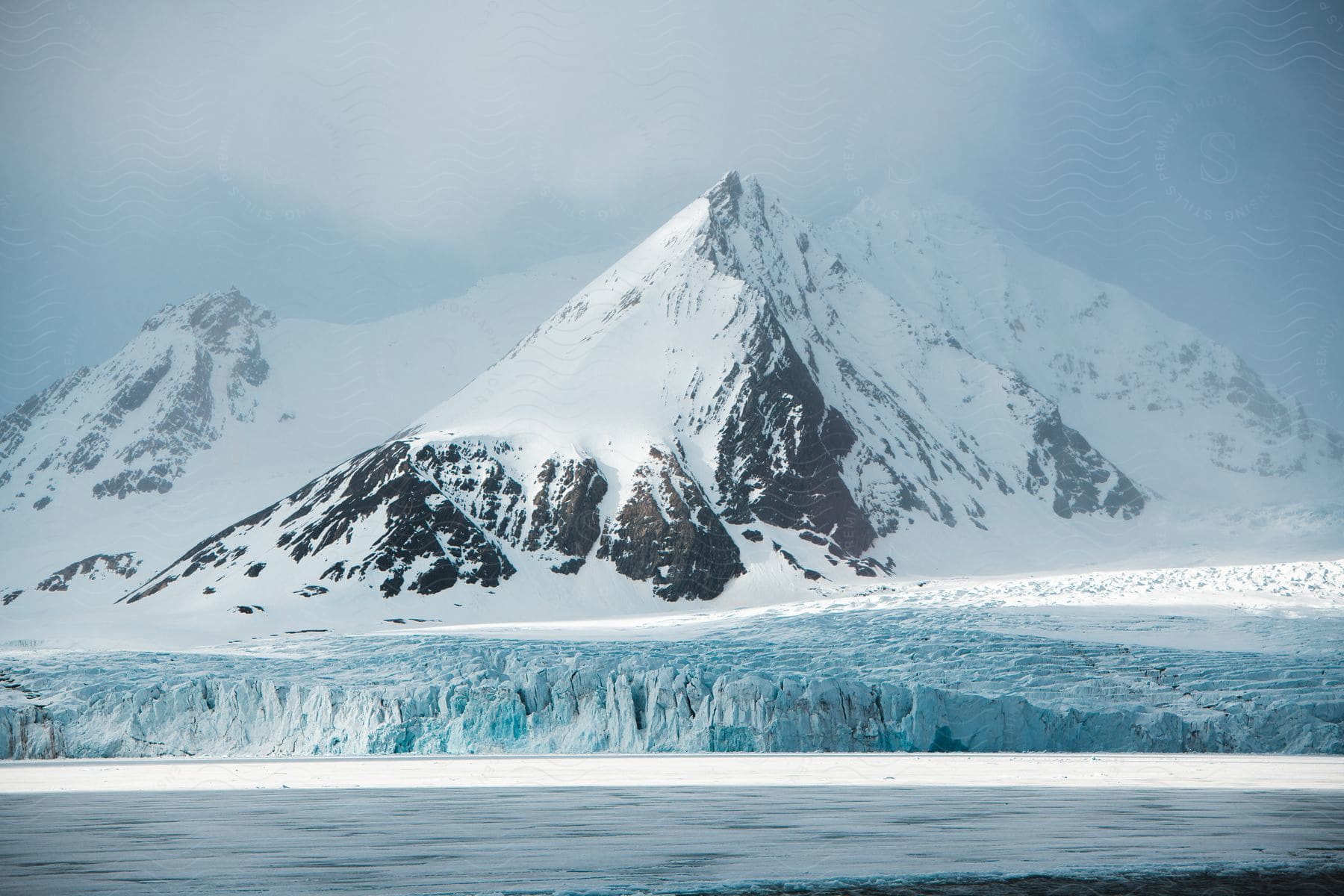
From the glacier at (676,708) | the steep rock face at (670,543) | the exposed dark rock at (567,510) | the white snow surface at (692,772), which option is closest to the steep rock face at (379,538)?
the exposed dark rock at (567,510)

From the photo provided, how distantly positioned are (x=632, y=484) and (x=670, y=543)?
10628 millimetres

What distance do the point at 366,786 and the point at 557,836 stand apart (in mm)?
10888

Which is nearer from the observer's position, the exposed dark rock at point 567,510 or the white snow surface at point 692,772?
the white snow surface at point 692,772

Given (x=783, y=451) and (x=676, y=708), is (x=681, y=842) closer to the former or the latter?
(x=676, y=708)

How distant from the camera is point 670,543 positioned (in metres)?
133

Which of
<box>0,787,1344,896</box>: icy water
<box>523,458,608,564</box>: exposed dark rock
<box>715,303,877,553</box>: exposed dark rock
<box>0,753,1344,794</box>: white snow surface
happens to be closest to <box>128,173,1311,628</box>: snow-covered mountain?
<box>523,458,608,564</box>: exposed dark rock

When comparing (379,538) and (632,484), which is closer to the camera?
(379,538)

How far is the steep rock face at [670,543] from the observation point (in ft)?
427

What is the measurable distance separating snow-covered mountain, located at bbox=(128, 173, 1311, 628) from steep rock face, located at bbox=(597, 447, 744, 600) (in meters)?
0.23

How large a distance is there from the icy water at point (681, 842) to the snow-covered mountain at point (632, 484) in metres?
99.6

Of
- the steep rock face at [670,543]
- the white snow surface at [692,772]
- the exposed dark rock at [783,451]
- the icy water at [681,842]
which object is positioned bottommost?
the white snow surface at [692,772]

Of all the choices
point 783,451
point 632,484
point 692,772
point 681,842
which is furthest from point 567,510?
point 681,842

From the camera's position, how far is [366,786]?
24.0 meters

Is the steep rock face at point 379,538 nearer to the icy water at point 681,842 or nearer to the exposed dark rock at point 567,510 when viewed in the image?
the exposed dark rock at point 567,510
